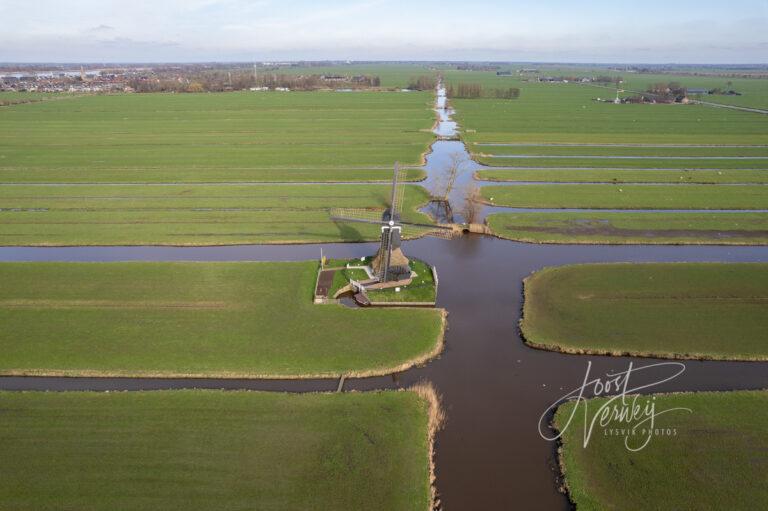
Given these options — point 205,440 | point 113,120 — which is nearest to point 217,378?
point 205,440

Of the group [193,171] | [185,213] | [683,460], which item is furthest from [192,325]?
[193,171]

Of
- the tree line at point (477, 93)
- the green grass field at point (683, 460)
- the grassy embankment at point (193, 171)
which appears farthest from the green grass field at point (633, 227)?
the tree line at point (477, 93)

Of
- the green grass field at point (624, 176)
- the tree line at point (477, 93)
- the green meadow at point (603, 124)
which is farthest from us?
the tree line at point (477, 93)

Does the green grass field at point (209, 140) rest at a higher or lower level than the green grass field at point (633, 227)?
higher

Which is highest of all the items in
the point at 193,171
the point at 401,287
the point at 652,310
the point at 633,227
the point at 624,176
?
the point at 193,171

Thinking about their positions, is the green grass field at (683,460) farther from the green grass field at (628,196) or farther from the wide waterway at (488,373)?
the green grass field at (628,196)

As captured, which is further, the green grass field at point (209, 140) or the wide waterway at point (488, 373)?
the green grass field at point (209, 140)

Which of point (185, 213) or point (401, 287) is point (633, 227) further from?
point (185, 213)
